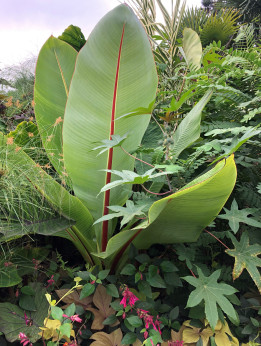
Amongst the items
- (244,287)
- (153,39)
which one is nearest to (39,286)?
(244,287)

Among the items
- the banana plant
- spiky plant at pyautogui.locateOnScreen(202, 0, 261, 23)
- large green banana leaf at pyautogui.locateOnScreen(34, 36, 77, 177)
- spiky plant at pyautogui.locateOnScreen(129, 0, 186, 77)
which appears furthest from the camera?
spiky plant at pyautogui.locateOnScreen(202, 0, 261, 23)

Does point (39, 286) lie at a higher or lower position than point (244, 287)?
higher

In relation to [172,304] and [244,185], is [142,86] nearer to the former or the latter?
[244,185]

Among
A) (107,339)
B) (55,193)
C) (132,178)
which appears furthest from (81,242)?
(132,178)

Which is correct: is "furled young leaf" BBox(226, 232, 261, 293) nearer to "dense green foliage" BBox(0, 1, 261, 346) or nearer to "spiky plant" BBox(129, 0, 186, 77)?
"dense green foliage" BBox(0, 1, 261, 346)

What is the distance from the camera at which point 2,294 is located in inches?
44.4

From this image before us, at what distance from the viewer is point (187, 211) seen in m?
0.92

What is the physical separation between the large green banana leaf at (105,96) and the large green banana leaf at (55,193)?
0.09 m

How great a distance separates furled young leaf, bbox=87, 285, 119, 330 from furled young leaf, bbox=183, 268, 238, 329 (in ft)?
0.90

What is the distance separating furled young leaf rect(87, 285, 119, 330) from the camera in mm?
942

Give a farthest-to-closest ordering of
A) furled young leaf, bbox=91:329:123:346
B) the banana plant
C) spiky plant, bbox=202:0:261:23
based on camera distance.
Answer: spiky plant, bbox=202:0:261:23
the banana plant
furled young leaf, bbox=91:329:123:346

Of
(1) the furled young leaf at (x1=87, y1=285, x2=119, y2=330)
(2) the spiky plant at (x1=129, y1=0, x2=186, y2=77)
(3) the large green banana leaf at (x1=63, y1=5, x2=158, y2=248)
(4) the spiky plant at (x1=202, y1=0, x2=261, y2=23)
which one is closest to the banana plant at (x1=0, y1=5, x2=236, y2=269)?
(3) the large green banana leaf at (x1=63, y1=5, x2=158, y2=248)

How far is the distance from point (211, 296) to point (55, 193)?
622 millimetres

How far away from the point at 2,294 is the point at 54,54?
41.1 inches
